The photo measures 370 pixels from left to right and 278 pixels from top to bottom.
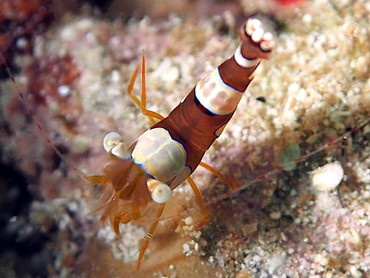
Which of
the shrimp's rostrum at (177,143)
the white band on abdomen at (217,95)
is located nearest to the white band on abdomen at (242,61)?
the shrimp's rostrum at (177,143)

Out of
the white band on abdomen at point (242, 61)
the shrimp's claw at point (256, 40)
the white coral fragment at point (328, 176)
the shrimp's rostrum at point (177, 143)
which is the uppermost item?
the shrimp's claw at point (256, 40)

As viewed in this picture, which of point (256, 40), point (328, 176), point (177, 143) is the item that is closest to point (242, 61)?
point (256, 40)

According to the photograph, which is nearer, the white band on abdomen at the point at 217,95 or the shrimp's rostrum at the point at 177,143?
the shrimp's rostrum at the point at 177,143

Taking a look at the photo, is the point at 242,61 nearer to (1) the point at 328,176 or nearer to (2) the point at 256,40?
(2) the point at 256,40

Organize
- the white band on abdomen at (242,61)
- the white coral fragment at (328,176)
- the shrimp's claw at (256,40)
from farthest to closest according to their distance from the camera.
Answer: the white coral fragment at (328,176), the white band on abdomen at (242,61), the shrimp's claw at (256,40)

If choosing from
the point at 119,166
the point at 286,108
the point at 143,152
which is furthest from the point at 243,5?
the point at 119,166

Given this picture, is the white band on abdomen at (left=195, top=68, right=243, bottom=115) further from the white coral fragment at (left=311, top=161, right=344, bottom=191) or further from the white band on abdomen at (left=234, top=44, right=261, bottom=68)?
the white coral fragment at (left=311, top=161, right=344, bottom=191)

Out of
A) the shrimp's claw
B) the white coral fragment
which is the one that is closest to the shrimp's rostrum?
the shrimp's claw

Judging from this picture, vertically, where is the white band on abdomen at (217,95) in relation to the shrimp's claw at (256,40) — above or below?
below

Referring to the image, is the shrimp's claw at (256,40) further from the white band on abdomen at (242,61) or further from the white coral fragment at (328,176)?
the white coral fragment at (328,176)
